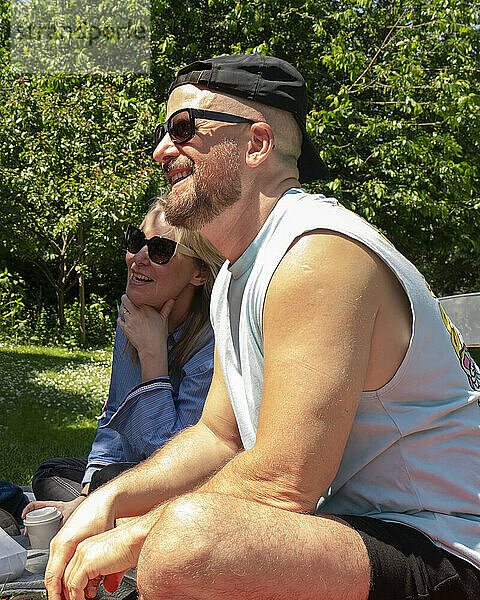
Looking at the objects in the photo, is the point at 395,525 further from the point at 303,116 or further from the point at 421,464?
the point at 303,116

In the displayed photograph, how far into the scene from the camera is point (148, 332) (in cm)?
294

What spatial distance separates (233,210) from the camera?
5.95 feet

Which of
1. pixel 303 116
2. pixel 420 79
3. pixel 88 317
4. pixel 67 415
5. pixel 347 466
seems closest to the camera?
pixel 347 466

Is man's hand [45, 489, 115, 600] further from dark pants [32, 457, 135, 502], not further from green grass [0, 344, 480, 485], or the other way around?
green grass [0, 344, 480, 485]

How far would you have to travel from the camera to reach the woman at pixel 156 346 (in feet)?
9.00

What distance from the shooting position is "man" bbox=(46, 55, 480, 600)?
1305 millimetres

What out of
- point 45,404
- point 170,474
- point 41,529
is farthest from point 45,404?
point 170,474

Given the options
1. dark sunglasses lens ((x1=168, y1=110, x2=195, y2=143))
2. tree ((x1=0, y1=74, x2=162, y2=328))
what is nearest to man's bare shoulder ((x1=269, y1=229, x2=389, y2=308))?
dark sunglasses lens ((x1=168, y1=110, x2=195, y2=143))

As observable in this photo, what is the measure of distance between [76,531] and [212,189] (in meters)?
0.98

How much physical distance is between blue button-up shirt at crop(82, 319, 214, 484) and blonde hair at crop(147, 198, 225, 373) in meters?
0.04

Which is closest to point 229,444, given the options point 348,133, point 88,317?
point 348,133

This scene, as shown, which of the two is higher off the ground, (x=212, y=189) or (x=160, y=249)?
(x=212, y=189)

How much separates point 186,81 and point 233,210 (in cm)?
45

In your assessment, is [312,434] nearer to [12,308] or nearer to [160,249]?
[160,249]
